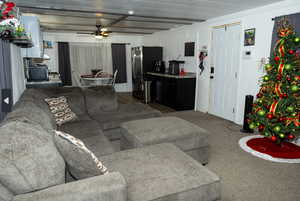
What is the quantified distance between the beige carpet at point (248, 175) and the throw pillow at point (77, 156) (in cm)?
142

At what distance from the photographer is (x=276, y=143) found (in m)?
3.25

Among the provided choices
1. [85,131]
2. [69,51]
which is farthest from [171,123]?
[69,51]

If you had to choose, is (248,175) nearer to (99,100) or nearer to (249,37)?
(99,100)

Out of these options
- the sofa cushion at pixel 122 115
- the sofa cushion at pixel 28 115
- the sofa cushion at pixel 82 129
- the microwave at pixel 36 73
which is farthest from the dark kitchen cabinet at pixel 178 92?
the sofa cushion at pixel 28 115

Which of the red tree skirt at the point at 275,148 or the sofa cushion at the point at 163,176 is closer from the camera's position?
the sofa cushion at the point at 163,176

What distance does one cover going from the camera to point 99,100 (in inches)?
144

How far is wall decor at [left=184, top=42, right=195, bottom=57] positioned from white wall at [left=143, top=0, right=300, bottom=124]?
0.47 feet

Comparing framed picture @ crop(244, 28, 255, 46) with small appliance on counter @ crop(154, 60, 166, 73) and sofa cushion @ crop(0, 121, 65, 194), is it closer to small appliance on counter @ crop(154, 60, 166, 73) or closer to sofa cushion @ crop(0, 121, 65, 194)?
small appliance on counter @ crop(154, 60, 166, 73)

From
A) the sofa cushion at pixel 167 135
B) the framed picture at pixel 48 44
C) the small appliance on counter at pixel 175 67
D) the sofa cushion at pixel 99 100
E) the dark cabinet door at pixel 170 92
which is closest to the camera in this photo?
the sofa cushion at pixel 167 135

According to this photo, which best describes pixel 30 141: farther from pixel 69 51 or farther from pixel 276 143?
pixel 69 51

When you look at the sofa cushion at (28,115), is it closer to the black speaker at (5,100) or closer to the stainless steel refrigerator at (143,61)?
the black speaker at (5,100)

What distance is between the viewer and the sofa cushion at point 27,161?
115 centimetres

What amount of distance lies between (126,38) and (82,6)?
16.0 ft

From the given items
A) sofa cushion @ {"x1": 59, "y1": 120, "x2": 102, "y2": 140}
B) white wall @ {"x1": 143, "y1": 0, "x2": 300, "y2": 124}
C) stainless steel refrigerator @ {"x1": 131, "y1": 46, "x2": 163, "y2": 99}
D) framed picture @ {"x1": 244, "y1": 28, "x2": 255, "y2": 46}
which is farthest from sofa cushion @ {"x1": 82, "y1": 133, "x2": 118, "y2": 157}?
stainless steel refrigerator @ {"x1": 131, "y1": 46, "x2": 163, "y2": 99}
